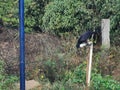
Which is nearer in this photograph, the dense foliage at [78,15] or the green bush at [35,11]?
the dense foliage at [78,15]

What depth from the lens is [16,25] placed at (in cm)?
1033

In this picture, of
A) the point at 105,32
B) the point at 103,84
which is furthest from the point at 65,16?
the point at 103,84

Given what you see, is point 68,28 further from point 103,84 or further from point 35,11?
point 103,84

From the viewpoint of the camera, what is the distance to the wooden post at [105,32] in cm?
878

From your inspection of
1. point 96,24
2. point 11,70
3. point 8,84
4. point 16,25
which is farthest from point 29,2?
point 8,84

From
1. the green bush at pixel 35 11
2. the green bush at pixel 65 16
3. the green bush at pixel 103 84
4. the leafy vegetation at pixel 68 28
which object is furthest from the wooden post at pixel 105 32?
the green bush at pixel 35 11

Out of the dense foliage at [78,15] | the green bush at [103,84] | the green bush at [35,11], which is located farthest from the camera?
the green bush at [35,11]

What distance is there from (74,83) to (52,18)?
3202 mm

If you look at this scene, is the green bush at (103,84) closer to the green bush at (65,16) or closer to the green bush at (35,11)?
the green bush at (65,16)

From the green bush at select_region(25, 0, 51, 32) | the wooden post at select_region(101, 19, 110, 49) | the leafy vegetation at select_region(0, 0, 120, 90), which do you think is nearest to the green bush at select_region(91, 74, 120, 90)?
the leafy vegetation at select_region(0, 0, 120, 90)

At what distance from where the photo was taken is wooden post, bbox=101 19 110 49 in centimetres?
878

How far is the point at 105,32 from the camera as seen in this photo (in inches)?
350

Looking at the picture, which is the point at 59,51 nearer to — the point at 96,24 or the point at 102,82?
the point at 96,24

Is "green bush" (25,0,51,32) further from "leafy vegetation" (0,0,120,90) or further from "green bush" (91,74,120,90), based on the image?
"green bush" (91,74,120,90)
